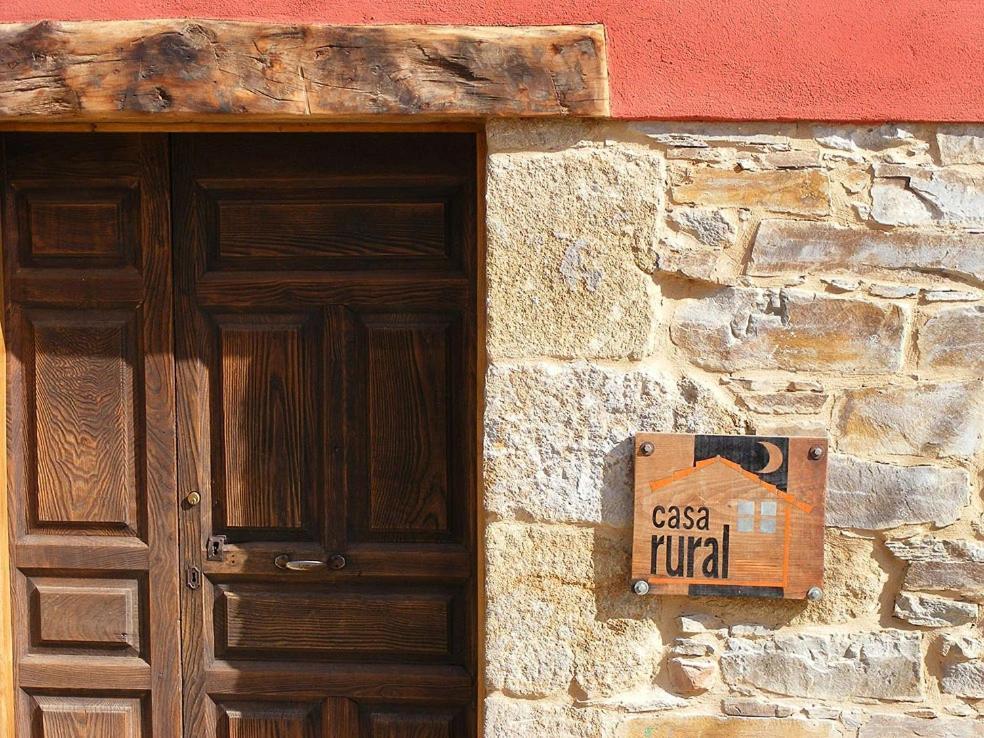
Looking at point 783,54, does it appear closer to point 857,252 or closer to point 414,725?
point 857,252

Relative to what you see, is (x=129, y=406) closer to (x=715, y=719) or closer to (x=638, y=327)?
(x=638, y=327)

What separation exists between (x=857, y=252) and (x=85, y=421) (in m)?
1.90

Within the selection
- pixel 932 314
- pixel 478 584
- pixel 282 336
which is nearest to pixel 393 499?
pixel 478 584

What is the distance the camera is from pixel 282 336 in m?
2.27

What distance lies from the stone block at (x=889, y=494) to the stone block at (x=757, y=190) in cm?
55

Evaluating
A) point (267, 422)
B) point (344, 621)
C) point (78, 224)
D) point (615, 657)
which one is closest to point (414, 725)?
point (344, 621)

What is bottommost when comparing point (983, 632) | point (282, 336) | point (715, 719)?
point (715, 719)

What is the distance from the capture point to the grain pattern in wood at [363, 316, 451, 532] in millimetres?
2250

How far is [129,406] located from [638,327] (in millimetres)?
1309

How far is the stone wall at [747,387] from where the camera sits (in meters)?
1.92

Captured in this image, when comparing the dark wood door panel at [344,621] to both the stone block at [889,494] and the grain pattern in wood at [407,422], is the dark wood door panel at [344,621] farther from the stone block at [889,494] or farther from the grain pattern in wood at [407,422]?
→ the stone block at [889,494]

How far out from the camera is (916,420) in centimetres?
193

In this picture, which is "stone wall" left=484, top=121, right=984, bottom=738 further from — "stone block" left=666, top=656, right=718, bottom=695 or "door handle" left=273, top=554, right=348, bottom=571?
"door handle" left=273, top=554, right=348, bottom=571

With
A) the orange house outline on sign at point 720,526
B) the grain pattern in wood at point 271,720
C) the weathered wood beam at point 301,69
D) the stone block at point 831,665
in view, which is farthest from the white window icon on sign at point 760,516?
the grain pattern in wood at point 271,720
